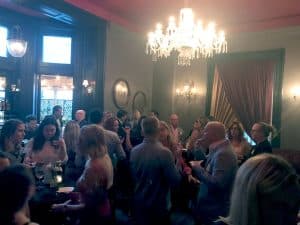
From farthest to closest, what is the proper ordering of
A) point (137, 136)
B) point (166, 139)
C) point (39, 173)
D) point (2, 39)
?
point (2, 39) → point (137, 136) → point (166, 139) → point (39, 173)

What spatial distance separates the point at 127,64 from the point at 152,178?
6.14m

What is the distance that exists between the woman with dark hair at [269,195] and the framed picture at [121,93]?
7.26 metres

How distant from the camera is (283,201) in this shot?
4.89 ft

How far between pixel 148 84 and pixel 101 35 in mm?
2164

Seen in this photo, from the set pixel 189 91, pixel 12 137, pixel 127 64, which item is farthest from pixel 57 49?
pixel 12 137

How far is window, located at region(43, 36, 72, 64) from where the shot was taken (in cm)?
871

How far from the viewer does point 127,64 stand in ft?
29.9

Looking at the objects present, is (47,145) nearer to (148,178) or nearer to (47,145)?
(47,145)

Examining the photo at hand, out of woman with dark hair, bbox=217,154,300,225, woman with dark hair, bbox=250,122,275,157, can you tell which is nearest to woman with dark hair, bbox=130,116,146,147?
woman with dark hair, bbox=250,122,275,157

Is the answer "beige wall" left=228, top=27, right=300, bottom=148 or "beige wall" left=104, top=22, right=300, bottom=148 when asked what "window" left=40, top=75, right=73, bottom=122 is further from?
"beige wall" left=228, top=27, right=300, bottom=148

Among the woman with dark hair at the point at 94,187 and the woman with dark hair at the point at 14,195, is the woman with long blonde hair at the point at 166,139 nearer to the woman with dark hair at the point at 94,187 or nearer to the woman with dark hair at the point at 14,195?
the woman with dark hair at the point at 94,187

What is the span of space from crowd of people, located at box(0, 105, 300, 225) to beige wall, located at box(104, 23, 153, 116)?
3.27 meters

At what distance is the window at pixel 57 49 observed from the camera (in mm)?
8711

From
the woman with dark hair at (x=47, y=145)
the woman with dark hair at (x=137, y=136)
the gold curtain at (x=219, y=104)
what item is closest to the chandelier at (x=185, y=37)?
the woman with dark hair at (x=137, y=136)
